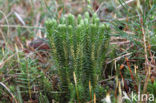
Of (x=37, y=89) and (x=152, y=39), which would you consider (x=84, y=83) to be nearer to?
(x=37, y=89)

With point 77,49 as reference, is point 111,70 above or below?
below

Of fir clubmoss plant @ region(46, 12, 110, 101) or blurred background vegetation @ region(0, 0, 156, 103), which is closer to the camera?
fir clubmoss plant @ region(46, 12, 110, 101)

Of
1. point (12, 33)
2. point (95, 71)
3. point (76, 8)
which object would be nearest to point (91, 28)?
point (95, 71)

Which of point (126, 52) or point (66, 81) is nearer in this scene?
point (66, 81)

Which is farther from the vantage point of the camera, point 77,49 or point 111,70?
point 111,70

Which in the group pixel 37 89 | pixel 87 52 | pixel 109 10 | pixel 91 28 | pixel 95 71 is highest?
pixel 109 10

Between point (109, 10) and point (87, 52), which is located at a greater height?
point (109, 10)

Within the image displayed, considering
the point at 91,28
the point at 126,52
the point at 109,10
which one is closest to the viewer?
the point at 91,28

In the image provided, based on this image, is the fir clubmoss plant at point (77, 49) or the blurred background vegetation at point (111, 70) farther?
the blurred background vegetation at point (111, 70)
